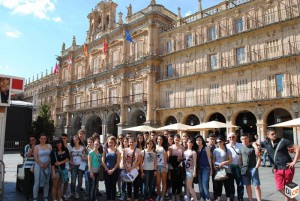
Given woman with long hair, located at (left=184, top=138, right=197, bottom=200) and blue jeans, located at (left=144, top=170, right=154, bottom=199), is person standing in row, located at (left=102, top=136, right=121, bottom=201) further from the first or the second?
woman with long hair, located at (left=184, top=138, right=197, bottom=200)

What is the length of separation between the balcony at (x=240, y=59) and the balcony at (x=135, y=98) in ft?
7.81

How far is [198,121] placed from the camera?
23.8 m

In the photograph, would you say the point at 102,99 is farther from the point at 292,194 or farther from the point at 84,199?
the point at 292,194

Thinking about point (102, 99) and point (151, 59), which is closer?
point (151, 59)

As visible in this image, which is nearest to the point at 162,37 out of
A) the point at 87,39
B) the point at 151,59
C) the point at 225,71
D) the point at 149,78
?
the point at 151,59

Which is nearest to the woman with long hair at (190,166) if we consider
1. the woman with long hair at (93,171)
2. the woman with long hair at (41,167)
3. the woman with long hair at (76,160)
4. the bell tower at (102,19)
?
the woman with long hair at (93,171)

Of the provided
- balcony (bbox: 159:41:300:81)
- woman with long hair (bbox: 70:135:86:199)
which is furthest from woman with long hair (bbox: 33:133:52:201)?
balcony (bbox: 159:41:300:81)

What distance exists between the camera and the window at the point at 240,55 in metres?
20.8

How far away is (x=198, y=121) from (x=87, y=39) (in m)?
20.0

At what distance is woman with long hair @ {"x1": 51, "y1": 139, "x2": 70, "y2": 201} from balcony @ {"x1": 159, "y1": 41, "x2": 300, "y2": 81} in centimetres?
1653

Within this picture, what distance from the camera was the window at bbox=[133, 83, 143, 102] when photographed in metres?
26.2

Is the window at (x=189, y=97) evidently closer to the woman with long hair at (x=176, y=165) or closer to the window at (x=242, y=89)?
the window at (x=242, y=89)

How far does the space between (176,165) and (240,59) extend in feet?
52.7

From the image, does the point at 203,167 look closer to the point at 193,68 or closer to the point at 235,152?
the point at 235,152
